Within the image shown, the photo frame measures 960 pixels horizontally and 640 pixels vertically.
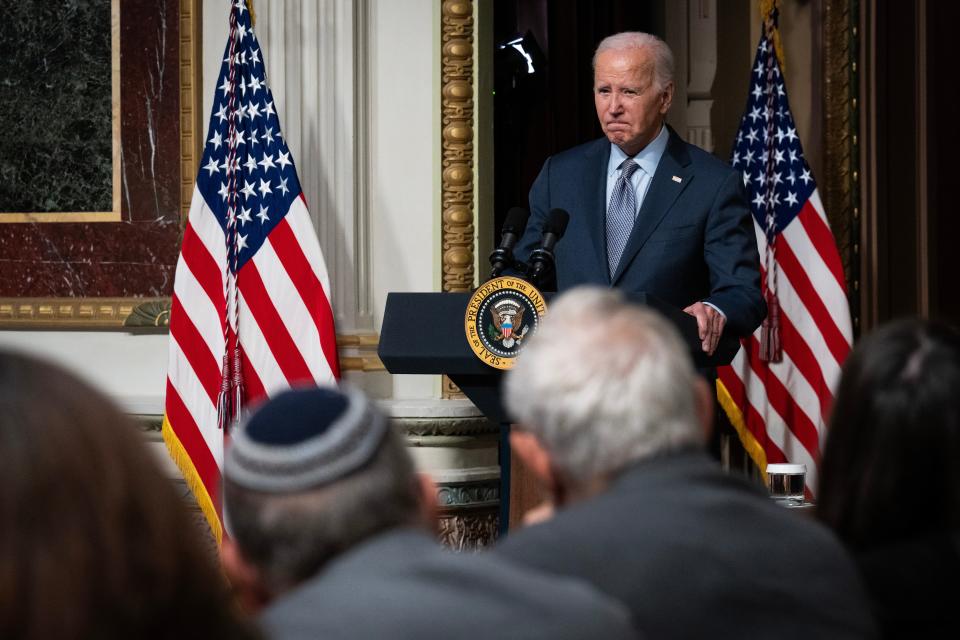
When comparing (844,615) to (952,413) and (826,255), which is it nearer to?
(952,413)

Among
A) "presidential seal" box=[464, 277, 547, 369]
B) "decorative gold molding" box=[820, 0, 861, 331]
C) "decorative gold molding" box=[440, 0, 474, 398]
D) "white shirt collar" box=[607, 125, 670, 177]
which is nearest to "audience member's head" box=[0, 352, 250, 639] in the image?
"presidential seal" box=[464, 277, 547, 369]

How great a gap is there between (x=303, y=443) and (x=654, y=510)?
0.37 meters

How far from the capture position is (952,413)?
1.41 metres

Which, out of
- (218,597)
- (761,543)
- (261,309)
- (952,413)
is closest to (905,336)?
(952,413)

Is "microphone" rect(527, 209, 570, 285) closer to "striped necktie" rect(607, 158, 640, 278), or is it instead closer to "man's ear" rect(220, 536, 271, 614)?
"striped necktie" rect(607, 158, 640, 278)

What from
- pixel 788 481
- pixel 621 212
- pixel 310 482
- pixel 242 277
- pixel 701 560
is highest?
pixel 621 212

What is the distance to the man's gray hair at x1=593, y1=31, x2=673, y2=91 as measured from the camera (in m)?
3.54

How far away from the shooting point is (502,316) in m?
3.04

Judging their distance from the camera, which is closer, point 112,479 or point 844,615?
point 112,479

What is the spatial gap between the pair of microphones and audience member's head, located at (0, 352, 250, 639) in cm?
228

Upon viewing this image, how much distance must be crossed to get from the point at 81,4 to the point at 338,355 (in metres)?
1.64

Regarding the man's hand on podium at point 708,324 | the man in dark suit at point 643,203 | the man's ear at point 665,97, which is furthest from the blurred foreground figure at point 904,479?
the man's ear at point 665,97

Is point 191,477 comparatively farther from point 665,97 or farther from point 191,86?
point 665,97

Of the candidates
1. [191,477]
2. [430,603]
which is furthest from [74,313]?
[430,603]
